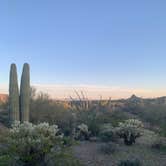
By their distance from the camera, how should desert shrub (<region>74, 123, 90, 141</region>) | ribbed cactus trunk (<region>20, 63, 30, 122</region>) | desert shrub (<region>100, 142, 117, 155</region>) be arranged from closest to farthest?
desert shrub (<region>100, 142, 117, 155</region>) < desert shrub (<region>74, 123, 90, 141</region>) < ribbed cactus trunk (<region>20, 63, 30, 122</region>)

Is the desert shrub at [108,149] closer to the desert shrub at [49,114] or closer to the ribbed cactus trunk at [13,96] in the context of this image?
the ribbed cactus trunk at [13,96]

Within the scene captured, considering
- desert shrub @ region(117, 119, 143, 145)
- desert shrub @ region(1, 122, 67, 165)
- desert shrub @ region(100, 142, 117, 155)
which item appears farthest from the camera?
desert shrub @ region(117, 119, 143, 145)

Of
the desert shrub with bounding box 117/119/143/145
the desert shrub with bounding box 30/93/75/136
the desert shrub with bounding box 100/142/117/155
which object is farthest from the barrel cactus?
the desert shrub with bounding box 100/142/117/155

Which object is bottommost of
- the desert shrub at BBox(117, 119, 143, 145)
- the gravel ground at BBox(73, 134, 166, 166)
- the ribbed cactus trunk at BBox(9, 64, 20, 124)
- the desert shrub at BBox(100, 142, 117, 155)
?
the gravel ground at BBox(73, 134, 166, 166)

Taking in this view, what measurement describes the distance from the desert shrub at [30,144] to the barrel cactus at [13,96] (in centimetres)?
830

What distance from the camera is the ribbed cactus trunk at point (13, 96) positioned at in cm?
1577

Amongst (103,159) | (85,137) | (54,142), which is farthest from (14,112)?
(54,142)

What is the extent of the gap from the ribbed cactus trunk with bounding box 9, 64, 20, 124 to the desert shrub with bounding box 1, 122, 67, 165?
831cm

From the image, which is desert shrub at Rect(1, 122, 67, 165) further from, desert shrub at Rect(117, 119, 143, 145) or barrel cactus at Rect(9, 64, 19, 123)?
barrel cactus at Rect(9, 64, 19, 123)

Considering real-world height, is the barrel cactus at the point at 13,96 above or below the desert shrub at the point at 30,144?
above

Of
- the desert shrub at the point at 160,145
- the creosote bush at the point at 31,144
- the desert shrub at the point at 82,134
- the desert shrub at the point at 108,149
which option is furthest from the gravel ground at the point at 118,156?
the desert shrub at the point at 82,134

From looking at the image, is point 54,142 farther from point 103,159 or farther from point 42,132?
point 103,159

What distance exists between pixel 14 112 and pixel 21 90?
142 centimetres

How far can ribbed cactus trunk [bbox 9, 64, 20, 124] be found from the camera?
51.8ft
